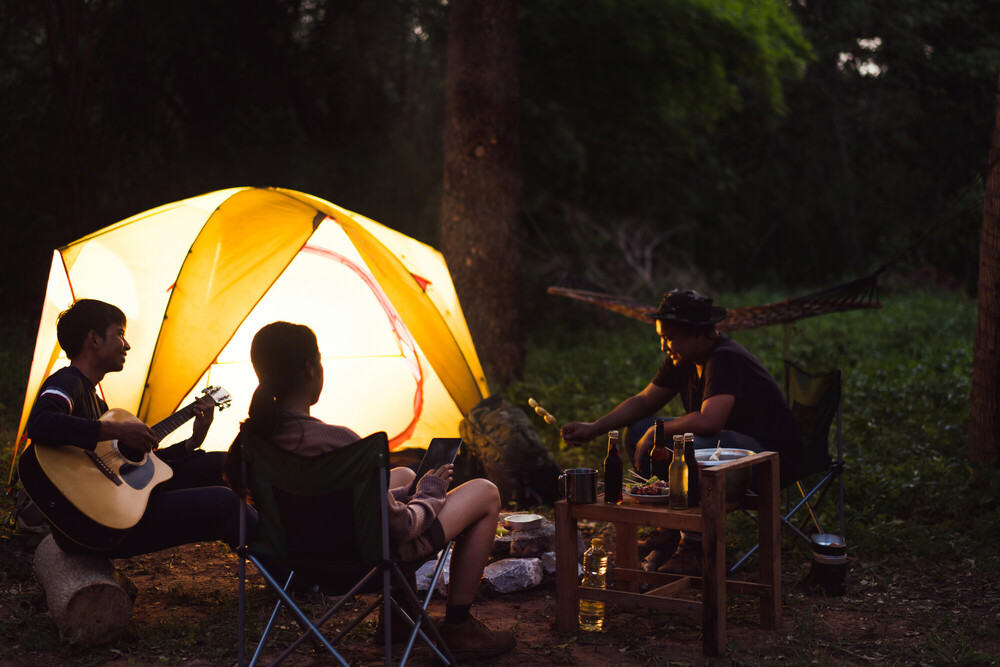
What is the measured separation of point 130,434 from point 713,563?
1.91 meters

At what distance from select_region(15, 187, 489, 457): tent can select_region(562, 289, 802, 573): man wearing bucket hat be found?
1.37 meters

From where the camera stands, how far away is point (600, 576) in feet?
11.5

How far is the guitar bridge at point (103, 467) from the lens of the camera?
3.06 m

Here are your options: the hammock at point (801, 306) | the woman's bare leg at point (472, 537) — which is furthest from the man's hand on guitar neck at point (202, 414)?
the hammock at point (801, 306)

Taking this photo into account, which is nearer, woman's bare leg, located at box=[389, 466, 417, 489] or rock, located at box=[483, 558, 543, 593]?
woman's bare leg, located at box=[389, 466, 417, 489]

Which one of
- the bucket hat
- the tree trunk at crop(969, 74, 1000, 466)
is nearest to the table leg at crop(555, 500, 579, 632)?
the bucket hat

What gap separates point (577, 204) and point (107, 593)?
11389 millimetres

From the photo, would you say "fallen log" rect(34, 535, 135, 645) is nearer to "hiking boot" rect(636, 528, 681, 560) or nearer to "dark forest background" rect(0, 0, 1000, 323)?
"hiking boot" rect(636, 528, 681, 560)

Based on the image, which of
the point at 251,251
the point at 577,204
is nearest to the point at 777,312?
the point at 251,251

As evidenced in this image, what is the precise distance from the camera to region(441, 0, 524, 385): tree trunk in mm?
7117

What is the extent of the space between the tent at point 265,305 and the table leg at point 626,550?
154cm

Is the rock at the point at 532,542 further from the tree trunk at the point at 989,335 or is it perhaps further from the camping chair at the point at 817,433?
the tree trunk at the point at 989,335

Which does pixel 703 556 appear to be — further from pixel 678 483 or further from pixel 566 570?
pixel 566 570

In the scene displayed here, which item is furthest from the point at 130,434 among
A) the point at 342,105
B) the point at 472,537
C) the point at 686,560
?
the point at 342,105
